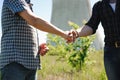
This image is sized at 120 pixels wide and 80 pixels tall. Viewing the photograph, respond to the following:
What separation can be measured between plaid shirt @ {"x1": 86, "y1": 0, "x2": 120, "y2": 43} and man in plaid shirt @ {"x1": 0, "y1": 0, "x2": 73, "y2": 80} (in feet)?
1.93

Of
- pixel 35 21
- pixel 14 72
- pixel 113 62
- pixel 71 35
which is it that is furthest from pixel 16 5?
pixel 113 62

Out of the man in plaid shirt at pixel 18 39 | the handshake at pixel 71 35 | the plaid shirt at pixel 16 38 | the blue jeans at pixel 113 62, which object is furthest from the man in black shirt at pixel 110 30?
the plaid shirt at pixel 16 38

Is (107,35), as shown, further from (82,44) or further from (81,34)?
(82,44)

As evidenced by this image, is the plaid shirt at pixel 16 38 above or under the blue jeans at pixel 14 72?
above

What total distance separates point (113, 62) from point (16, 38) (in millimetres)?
913

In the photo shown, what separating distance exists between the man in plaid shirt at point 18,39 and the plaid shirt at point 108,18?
588mm

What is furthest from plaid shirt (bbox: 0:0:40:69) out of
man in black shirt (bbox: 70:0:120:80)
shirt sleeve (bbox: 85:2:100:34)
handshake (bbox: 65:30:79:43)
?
shirt sleeve (bbox: 85:2:100:34)

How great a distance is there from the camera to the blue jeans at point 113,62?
3543 millimetres

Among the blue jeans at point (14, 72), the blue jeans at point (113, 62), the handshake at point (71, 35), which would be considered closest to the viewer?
the blue jeans at point (14, 72)

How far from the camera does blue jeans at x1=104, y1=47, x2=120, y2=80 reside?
3543mm

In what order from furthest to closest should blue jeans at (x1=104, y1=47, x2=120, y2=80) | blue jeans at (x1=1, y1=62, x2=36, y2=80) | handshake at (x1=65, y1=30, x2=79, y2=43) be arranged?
handshake at (x1=65, y1=30, x2=79, y2=43) → blue jeans at (x1=104, y1=47, x2=120, y2=80) → blue jeans at (x1=1, y1=62, x2=36, y2=80)

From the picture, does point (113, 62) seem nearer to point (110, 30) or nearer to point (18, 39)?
point (110, 30)

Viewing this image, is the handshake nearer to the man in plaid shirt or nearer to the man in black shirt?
the man in black shirt

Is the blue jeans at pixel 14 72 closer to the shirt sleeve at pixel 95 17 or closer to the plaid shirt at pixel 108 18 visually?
the plaid shirt at pixel 108 18
